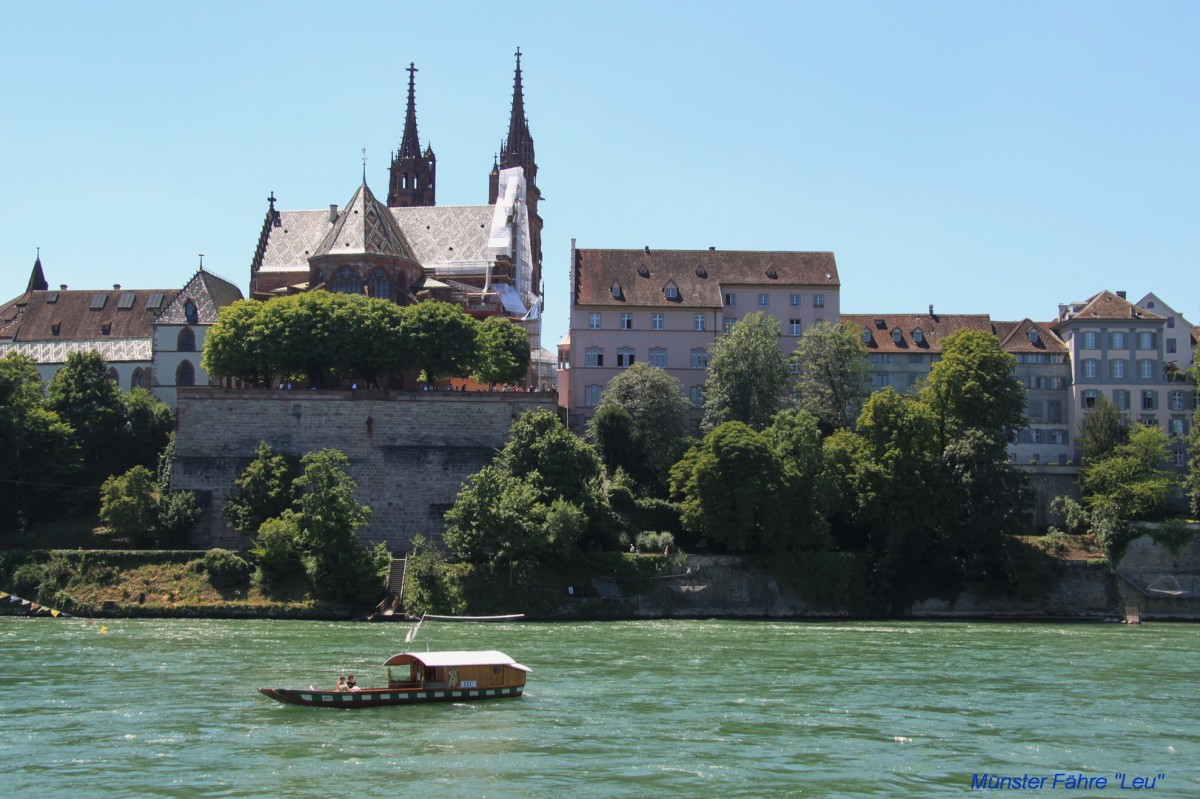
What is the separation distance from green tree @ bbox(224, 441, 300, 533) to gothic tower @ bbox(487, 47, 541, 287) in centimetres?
4644

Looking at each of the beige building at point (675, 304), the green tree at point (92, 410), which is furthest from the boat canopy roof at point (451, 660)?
the beige building at point (675, 304)

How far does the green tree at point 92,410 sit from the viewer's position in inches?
2729

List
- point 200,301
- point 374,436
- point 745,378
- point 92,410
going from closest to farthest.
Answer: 1. point 374,436
2. point 745,378
3. point 92,410
4. point 200,301

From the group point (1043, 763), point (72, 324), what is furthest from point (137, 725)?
point (72, 324)

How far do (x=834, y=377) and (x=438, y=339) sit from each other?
19302 mm

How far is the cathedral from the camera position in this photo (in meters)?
81.5

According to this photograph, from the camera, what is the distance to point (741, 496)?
58.4 meters

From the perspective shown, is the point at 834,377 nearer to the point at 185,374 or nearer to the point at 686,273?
the point at 686,273

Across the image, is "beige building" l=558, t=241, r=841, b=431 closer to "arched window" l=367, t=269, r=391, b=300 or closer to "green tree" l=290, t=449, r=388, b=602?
"arched window" l=367, t=269, r=391, b=300

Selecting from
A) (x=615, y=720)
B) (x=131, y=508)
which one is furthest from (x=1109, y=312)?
(x=615, y=720)

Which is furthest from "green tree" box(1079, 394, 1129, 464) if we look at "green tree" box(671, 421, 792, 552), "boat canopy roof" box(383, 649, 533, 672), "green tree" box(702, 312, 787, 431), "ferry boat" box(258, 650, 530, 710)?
"ferry boat" box(258, 650, 530, 710)

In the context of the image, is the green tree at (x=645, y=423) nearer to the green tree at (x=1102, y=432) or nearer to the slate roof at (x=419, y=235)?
the green tree at (x=1102, y=432)

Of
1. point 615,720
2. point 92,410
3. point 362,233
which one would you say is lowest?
point 615,720

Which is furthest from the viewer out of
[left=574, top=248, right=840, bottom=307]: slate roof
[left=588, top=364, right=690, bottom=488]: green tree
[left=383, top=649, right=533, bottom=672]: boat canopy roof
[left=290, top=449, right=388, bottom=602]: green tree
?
[left=574, top=248, right=840, bottom=307]: slate roof
